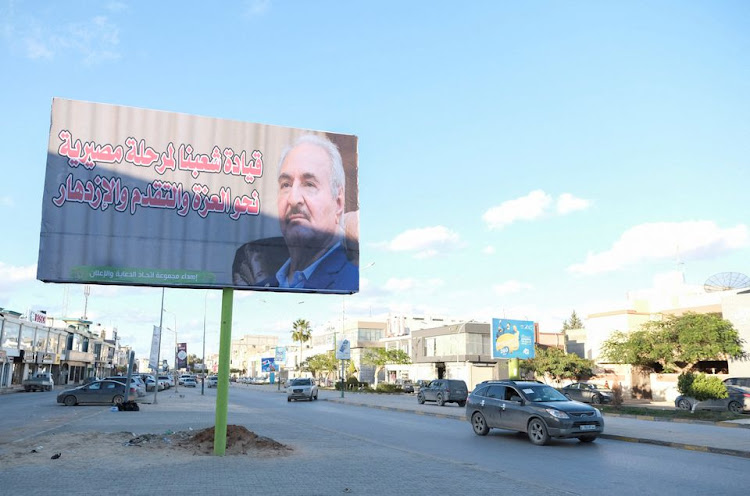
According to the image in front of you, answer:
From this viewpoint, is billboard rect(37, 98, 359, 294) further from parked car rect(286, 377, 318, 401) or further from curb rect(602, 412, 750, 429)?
parked car rect(286, 377, 318, 401)

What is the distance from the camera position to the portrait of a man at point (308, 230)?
1306 cm

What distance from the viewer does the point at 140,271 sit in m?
12.2

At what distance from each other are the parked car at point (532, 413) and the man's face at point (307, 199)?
752 centimetres

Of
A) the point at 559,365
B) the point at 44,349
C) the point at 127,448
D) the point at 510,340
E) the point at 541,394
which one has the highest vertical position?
the point at 510,340

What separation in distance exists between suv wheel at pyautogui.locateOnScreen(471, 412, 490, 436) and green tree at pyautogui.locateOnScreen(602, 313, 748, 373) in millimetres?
31207

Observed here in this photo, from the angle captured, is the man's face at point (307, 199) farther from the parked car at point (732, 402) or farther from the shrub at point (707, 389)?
the parked car at point (732, 402)

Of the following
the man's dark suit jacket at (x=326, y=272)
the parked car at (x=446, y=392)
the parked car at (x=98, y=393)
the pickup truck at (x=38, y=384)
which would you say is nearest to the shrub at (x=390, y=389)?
the parked car at (x=446, y=392)

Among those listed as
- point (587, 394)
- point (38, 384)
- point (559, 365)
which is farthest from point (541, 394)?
point (38, 384)

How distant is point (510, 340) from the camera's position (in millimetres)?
49375

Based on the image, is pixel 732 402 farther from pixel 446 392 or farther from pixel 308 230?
pixel 308 230

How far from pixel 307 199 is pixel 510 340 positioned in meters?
38.6

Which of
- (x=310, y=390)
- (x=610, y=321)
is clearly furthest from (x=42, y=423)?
(x=610, y=321)

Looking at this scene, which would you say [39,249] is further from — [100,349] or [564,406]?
[100,349]

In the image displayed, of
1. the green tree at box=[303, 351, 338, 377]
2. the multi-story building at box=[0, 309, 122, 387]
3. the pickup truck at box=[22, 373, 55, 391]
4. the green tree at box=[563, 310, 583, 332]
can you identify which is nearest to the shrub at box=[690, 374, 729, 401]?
the pickup truck at box=[22, 373, 55, 391]
